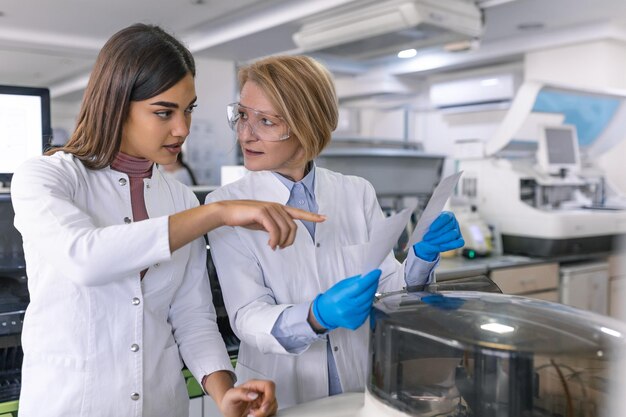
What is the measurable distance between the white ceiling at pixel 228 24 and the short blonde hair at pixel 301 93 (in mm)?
3042

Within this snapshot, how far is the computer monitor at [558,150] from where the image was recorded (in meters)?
3.72

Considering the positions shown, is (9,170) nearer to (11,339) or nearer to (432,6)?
(11,339)

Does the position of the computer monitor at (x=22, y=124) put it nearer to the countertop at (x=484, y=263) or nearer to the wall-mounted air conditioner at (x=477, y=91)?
the countertop at (x=484, y=263)

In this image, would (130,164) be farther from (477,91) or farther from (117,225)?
(477,91)

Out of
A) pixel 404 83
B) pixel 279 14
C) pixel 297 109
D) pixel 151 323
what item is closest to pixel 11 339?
pixel 151 323

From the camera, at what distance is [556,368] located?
0.90 meters

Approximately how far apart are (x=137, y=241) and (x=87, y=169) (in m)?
0.31

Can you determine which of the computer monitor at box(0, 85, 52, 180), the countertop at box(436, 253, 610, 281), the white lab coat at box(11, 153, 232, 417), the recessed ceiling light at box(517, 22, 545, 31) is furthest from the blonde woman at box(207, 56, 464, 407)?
the recessed ceiling light at box(517, 22, 545, 31)

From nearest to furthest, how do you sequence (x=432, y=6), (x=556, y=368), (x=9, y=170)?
(x=556, y=368) < (x=9, y=170) < (x=432, y=6)

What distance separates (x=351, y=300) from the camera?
100 centimetres

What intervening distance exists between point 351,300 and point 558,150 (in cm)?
325

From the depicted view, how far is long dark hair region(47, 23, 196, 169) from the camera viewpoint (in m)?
1.11

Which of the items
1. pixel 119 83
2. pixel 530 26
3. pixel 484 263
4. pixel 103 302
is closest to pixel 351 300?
pixel 103 302

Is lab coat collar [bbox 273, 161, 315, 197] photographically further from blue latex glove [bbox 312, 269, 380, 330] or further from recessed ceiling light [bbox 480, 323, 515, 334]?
recessed ceiling light [bbox 480, 323, 515, 334]
